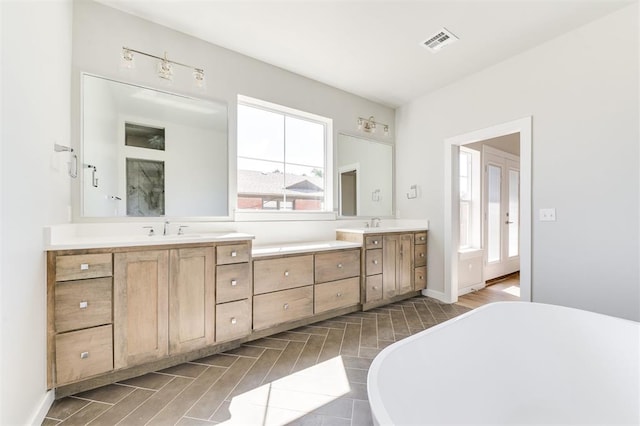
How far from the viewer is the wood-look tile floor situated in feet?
4.67

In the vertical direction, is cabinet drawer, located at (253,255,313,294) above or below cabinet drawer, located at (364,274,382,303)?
above

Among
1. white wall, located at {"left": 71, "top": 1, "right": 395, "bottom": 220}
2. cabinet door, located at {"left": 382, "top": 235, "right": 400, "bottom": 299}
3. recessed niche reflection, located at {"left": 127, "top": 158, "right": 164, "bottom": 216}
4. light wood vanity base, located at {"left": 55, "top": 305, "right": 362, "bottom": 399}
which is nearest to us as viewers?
light wood vanity base, located at {"left": 55, "top": 305, "right": 362, "bottom": 399}

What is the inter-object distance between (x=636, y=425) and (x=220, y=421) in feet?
7.00

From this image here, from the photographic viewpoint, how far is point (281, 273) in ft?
7.79

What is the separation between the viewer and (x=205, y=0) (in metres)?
1.98

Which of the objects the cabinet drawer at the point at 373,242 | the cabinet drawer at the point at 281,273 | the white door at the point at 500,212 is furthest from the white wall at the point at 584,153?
the cabinet drawer at the point at 281,273

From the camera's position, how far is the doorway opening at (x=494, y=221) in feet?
8.34

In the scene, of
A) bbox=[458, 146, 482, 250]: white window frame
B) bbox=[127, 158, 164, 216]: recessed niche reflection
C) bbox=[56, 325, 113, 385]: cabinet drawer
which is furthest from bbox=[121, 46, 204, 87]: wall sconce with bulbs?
bbox=[458, 146, 482, 250]: white window frame

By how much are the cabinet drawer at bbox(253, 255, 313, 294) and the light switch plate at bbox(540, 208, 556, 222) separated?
7.38 ft

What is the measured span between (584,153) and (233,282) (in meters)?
3.18

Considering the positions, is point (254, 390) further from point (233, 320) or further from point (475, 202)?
point (475, 202)

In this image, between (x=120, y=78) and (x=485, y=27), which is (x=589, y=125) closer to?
(x=485, y=27)

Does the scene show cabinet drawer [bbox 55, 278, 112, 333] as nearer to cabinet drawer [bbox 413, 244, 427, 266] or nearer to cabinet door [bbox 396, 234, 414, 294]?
cabinet door [bbox 396, 234, 414, 294]

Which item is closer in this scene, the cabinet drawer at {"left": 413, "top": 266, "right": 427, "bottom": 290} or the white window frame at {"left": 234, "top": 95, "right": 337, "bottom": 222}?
the white window frame at {"left": 234, "top": 95, "right": 337, "bottom": 222}
